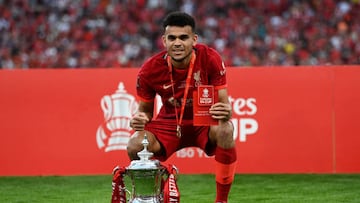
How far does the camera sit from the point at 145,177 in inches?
233

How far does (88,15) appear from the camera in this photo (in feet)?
64.2

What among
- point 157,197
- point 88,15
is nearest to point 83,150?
point 157,197

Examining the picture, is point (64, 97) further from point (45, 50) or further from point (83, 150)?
point (45, 50)

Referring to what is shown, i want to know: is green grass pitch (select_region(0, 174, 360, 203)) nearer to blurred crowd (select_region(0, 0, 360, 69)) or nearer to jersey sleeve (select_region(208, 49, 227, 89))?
jersey sleeve (select_region(208, 49, 227, 89))

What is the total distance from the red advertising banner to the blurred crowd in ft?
21.7

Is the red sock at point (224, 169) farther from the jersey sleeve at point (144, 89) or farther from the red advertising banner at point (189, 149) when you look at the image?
the red advertising banner at point (189, 149)

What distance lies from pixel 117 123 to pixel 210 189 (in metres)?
2.10

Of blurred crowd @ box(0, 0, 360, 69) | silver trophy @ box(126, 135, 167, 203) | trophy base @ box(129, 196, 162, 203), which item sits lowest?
trophy base @ box(129, 196, 162, 203)

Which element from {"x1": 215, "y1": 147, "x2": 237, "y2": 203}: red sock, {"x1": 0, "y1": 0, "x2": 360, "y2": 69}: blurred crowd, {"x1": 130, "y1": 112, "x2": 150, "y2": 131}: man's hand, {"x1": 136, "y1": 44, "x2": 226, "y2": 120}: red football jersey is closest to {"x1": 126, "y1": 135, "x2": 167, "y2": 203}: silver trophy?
{"x1": 130, "y1": 112, "x2": 150, "y2": 131}: man's hand

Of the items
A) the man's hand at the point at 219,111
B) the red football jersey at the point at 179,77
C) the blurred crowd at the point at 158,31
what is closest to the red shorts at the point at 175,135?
the red football jersey at the point at 179,77

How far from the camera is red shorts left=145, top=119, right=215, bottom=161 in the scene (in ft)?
22.3

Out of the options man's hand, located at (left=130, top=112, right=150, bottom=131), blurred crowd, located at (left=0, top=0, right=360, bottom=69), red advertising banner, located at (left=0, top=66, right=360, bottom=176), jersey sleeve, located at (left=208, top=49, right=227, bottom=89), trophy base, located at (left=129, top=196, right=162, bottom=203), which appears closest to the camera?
trophy base, located at (left=129, top=196, right=162, bottom=203)

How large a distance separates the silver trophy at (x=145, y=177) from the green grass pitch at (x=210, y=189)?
65.3 inches

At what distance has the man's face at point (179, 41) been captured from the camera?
6.43 metres
